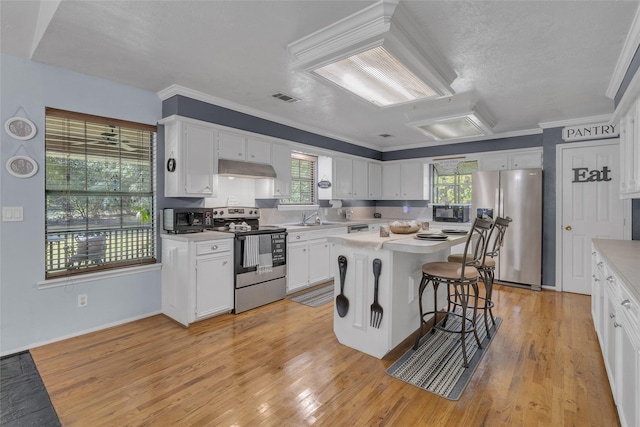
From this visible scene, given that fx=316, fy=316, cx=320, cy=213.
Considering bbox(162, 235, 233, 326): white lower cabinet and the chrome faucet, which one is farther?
the chrome faucet

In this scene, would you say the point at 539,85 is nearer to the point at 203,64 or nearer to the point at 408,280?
the point at 408,280

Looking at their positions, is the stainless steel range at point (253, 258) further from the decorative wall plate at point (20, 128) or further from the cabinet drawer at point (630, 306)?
the cabinet drawer at point (630, 306)

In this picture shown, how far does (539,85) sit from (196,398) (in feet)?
13.7

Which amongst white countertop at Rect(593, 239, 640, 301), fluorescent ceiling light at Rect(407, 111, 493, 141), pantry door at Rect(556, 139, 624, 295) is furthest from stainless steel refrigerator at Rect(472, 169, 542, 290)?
white countertop at Rect(593, 239, 640, 301)

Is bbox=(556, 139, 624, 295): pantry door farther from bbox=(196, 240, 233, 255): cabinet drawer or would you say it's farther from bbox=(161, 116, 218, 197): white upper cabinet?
bbox=(161, 116, 218, 197): white upper cabinet

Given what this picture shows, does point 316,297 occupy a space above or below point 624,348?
below

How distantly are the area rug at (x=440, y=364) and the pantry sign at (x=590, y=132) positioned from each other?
327cm

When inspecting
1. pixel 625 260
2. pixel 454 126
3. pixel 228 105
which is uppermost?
pixel 228 105

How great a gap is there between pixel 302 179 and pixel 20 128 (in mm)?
3641

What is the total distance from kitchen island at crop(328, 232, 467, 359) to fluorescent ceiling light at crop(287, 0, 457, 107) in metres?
1.29

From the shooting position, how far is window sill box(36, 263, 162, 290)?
114 inches

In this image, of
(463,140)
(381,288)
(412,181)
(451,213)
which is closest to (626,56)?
(381,288)

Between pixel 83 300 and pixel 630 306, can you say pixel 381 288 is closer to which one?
pixel 630 306

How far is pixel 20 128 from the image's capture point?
8.97 ft
